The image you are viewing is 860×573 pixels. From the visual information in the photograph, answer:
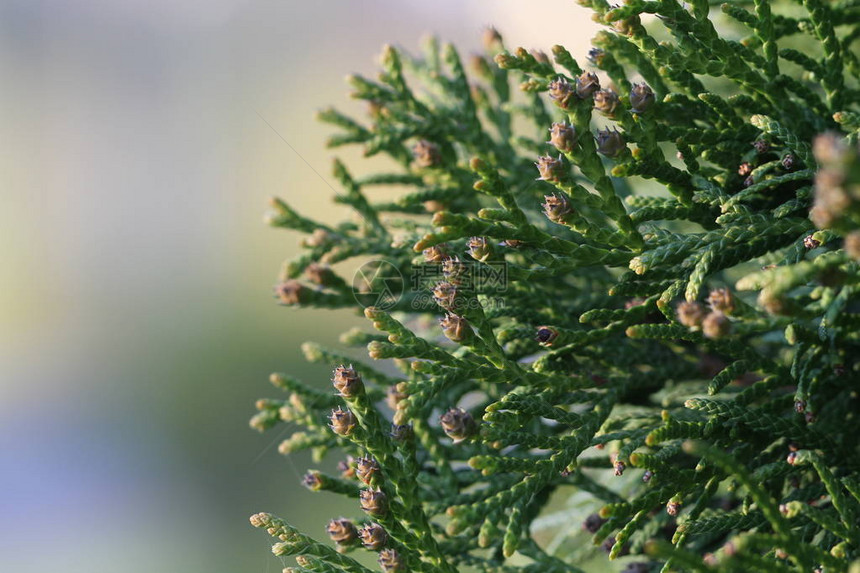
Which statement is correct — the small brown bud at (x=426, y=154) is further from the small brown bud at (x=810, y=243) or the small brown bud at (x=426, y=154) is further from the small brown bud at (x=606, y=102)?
the small brown bud at (x=810, y=243)

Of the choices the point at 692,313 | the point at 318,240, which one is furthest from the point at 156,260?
the point at 692,313

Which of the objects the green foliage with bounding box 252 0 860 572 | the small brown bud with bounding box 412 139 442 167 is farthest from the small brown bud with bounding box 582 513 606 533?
the small brown bud with bounding box 412 139 442 167

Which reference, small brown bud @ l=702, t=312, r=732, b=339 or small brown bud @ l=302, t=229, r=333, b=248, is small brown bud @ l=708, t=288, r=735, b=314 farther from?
small brown bud @ l=302, t=229, r=333, b=248

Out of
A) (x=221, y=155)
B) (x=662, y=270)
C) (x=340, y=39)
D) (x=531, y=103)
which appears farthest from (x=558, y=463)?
(x=340, y=39)

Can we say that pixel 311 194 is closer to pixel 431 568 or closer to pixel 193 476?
pixel 193 476

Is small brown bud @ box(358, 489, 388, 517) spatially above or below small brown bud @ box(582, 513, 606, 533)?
above

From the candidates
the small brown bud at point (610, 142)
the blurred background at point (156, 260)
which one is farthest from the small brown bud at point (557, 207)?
the blurred background at point (156, 260)
